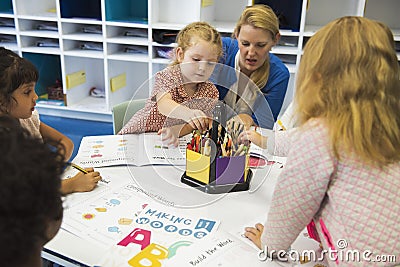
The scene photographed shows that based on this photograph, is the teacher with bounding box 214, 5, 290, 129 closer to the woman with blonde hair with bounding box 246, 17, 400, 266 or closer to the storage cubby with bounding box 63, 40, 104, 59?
the woman with blonde hair with bounding box 246, 17, 400, 266

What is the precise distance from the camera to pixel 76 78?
121 inches

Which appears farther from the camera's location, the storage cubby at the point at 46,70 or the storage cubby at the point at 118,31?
the storage cubby at the point at 46,70

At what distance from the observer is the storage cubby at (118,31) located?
2615 millimetres

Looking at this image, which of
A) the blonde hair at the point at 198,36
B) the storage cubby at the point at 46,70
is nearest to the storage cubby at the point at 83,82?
the storage cubby at the point at 46,70

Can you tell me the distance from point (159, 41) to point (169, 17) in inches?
11.2

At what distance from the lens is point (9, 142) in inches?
20.2

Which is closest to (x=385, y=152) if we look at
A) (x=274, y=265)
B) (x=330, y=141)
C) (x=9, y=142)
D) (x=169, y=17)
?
(x=330, y=141)

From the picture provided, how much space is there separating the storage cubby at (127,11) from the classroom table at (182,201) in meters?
1.85

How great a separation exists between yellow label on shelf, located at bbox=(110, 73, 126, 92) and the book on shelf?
160 cm

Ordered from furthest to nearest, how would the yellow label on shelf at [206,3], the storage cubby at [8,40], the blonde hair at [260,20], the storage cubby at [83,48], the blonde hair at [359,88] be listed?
the storage cubby at [8,40] < the storage cubby at [83,48] < the yellow label on shelf at [206,3] < the blonde hair at [260,20] < the blonde hair at [359,88]

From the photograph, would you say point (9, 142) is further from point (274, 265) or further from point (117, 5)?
point (117, 5)

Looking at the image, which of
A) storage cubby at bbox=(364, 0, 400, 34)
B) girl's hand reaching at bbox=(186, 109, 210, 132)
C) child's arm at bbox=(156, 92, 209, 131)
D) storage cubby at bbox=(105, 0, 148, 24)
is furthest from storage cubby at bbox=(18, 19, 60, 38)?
storage cubby at bbox=(364, 0, 400, 34)

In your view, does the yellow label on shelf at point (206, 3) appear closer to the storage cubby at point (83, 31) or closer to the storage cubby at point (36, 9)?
the storage cubby at point (83, 31)

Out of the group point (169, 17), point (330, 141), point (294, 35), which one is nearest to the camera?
point (330, 141)
